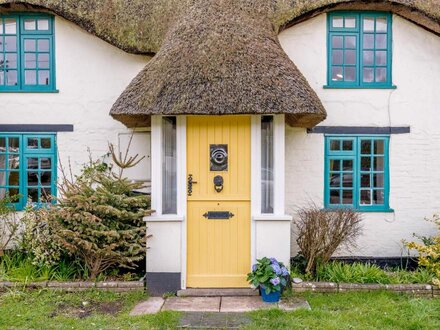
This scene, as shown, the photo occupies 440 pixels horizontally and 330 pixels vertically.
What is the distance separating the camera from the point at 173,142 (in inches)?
255

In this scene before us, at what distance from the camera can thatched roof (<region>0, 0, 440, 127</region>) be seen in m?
5.84

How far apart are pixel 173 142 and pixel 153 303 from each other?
2.45 m

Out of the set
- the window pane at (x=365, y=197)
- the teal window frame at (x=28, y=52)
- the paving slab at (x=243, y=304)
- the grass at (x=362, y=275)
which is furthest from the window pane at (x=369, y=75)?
the teal window frame at (x=28, y=52)

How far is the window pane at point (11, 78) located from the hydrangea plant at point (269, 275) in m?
5.65

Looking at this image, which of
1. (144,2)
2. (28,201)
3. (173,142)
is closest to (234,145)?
(173,142)

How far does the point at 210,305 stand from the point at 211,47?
3.81 metres

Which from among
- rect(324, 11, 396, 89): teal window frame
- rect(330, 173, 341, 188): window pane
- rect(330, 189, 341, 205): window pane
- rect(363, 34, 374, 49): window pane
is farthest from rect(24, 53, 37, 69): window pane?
rect(363, 34, 374, 49): window pane

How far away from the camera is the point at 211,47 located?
6.16 metres

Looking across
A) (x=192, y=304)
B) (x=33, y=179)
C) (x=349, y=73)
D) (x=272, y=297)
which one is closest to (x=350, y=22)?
(x=349, y=73)

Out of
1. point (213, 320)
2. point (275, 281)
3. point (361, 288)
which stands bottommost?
point (213, 320)

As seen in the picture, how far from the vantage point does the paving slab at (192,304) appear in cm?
568

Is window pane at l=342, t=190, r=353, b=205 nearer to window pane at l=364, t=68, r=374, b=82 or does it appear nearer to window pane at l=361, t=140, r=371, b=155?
window pane at l=361, t=140, r=371, b=155

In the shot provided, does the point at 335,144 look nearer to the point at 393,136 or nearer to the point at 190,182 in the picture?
the point at 393,136

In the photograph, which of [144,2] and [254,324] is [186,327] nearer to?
[254,324]
